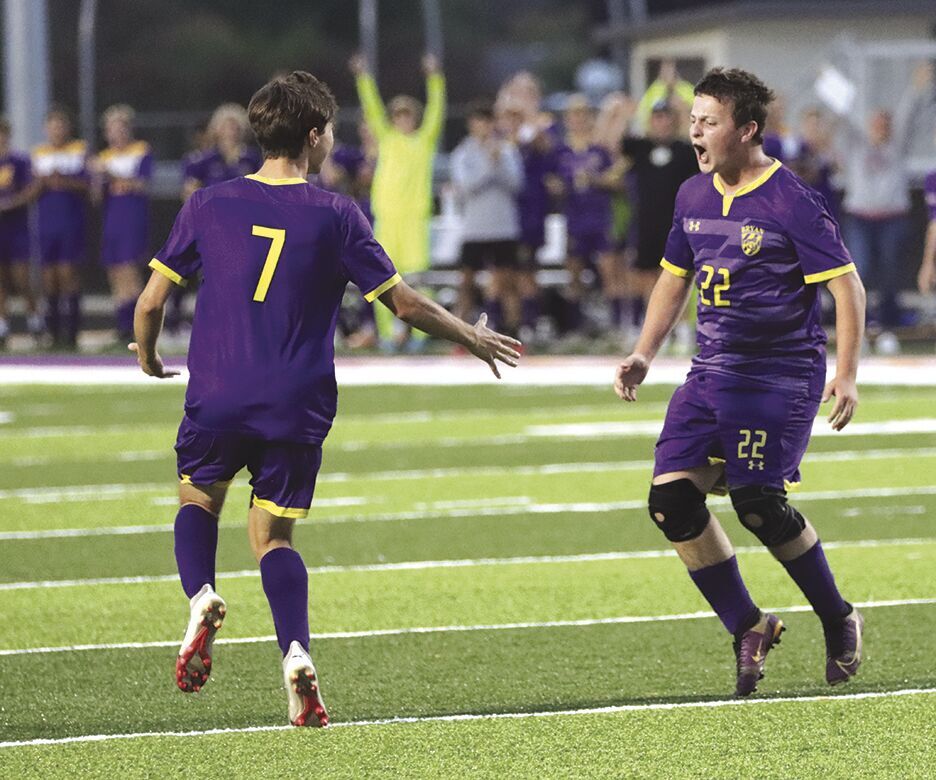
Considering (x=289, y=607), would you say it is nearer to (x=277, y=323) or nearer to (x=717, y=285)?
(x=277, y=323)

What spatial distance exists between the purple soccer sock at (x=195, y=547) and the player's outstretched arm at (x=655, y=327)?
4.28 ft

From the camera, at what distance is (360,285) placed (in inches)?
218

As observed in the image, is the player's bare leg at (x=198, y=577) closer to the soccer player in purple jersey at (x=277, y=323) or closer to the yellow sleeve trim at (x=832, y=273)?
the soccer player in purple jersey at (x=277, y=323)

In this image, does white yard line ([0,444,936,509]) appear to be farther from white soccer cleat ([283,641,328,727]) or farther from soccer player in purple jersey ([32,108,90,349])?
soccer player in purple jersey ([32,108,90,349])

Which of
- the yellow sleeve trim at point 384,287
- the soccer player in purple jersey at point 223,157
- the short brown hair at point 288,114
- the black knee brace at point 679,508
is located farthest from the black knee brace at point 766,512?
the soccer player in purple jersey at point 223,157

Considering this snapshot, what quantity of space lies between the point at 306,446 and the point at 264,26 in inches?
1270

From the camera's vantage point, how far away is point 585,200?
19.1m

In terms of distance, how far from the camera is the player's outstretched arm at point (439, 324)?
5.61 meters

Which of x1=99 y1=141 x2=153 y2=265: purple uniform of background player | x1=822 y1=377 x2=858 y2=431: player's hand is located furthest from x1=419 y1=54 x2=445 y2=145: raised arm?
x1=822 y1=377 x2=858 y2=431: player's hand

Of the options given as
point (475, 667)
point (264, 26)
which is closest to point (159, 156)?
point (264, 26)

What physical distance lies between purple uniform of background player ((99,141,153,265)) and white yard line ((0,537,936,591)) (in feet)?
36.8

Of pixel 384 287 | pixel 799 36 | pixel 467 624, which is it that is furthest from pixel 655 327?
pixel 799 36

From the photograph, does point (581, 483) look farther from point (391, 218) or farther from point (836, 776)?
point (391, 218)

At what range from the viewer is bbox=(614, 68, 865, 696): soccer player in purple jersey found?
5.99m
